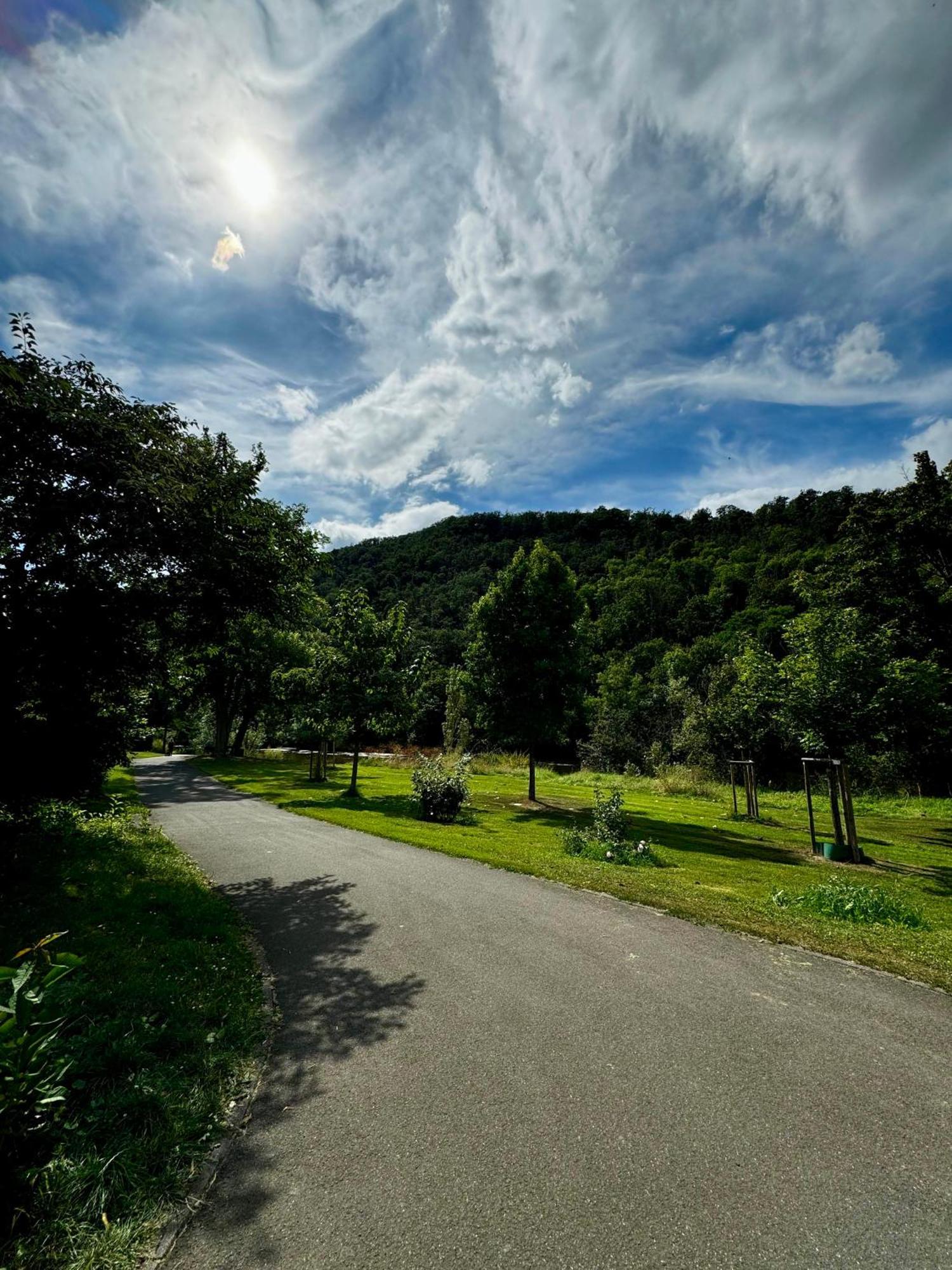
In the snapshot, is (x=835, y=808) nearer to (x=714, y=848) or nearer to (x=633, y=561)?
(x=714, y=848)

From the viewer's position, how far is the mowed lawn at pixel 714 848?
23.0 ft

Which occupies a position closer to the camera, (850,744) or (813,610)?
(850,744)

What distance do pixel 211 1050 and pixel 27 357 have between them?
1027 cm

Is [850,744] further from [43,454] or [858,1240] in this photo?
[43,454]

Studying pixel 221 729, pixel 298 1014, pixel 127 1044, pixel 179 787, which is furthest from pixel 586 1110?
pixel 221 729

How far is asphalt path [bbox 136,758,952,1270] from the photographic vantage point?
9.05ft

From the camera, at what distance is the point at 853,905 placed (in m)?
7.85

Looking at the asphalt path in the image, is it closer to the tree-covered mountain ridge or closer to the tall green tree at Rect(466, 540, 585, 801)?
the tree-covered mountain ridge

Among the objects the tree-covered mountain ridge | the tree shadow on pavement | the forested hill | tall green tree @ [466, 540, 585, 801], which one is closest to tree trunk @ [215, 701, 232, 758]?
the tree shadow on pavement

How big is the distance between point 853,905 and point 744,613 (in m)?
66.1

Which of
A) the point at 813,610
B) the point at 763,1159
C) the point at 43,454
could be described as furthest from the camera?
the point at 813,610

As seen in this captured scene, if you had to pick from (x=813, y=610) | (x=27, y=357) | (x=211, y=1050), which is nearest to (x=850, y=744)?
(x=813, y=610)

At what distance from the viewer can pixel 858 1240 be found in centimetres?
274

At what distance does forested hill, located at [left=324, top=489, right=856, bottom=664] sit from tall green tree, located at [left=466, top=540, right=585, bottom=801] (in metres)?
39.3
